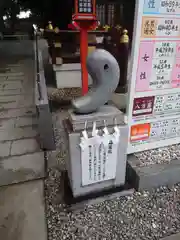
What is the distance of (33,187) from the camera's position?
2.12 metres

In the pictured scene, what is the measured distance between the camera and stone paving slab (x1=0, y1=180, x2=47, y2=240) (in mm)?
1651

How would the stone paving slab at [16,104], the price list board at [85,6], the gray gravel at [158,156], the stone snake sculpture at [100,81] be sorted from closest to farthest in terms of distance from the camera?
1. the stone snake sculpture at [100,81]
2. the gray gravel at [158,156]
3. the price list board at [85,6]
4. the stone paving slab at [16,104]

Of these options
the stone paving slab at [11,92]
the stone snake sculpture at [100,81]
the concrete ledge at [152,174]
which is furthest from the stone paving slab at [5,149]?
the stone paving slab at [11,92]

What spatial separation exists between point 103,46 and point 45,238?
466 cm

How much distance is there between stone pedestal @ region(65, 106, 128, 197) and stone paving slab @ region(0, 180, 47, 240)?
39cm

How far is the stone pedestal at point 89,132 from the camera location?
1.59m

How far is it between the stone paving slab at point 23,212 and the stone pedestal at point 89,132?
392 mm

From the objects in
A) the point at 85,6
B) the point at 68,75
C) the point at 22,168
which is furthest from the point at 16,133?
the point at 68,75

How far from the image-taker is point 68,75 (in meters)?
5.27

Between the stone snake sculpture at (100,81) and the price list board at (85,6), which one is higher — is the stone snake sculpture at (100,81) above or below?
below

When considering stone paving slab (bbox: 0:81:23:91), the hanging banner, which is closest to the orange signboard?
the hanging banner

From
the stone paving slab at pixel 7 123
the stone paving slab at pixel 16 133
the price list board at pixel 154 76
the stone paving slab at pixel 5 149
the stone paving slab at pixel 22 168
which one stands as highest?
the price list board at pixel 154 76

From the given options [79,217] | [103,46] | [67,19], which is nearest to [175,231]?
[79,217]

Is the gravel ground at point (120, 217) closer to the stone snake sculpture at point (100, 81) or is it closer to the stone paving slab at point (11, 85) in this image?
the stone snake sculpture at point (100, 81)
